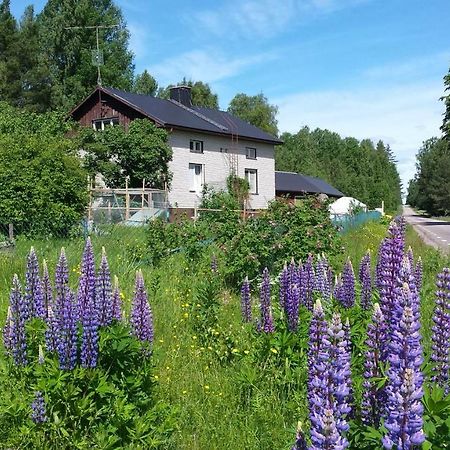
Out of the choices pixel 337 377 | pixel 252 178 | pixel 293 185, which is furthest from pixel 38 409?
pixel 293 185

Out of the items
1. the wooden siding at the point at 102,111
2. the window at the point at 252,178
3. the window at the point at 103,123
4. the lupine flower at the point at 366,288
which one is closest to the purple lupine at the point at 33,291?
the lupine flower at the point at 366,288

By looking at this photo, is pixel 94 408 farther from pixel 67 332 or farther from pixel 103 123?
pixel 103 123

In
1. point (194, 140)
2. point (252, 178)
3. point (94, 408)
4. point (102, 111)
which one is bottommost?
point (94, 408)

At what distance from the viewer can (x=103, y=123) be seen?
3369 centimetres

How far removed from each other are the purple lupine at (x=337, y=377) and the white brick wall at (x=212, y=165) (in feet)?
91.8

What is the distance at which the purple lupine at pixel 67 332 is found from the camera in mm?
3893

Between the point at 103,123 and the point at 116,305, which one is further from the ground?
the point at 103,123

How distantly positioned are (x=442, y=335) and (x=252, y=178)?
1390 inches

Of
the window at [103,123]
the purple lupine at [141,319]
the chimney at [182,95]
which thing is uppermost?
the chimney at [182,95]

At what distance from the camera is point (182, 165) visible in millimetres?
32781

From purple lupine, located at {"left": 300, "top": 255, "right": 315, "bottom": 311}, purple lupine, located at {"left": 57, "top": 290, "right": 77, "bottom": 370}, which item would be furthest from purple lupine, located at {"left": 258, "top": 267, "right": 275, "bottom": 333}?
purple lupine, located at {"left": 57, "top": 290, "right": 77, "bottom": 370}

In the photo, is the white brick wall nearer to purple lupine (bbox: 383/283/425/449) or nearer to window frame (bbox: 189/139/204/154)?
window frame (bbox: 189/139/204/154)

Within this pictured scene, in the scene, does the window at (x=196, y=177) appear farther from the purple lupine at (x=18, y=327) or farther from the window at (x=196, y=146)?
the purple lupine at (x=18, y=327)

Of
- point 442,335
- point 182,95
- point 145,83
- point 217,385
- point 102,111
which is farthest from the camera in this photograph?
point 145,83
